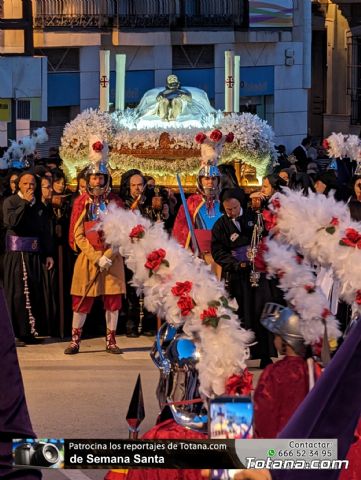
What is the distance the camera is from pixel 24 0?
62.6 ft

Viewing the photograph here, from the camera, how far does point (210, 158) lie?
560 inches

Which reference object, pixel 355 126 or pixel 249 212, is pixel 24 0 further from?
pixel 355 126

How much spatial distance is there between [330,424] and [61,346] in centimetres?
940

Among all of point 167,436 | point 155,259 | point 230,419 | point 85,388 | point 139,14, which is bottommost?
point 85,388

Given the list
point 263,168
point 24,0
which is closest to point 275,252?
point 263,168

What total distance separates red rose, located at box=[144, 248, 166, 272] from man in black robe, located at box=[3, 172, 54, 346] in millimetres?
6586

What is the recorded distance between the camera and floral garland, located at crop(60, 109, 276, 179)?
55.4 feet

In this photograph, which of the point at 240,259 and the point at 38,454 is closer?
the point at 38,454

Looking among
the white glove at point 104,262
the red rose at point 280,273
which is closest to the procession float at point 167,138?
the white glove at point 104,262

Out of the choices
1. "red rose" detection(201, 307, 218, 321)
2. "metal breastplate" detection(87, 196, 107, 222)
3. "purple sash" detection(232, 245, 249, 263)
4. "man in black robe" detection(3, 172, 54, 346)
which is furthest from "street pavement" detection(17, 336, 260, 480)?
"red rose" detection(201, 307, 218, 321)

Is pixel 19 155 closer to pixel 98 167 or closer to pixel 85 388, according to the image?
pixel 98 167

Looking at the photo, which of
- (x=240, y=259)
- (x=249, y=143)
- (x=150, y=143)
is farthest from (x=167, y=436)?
(x=249, y=143)

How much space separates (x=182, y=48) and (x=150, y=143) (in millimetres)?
15804

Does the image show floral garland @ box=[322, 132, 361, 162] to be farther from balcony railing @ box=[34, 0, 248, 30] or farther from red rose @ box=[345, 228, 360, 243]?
red rose @ box=[345, 228, 360, 243]
